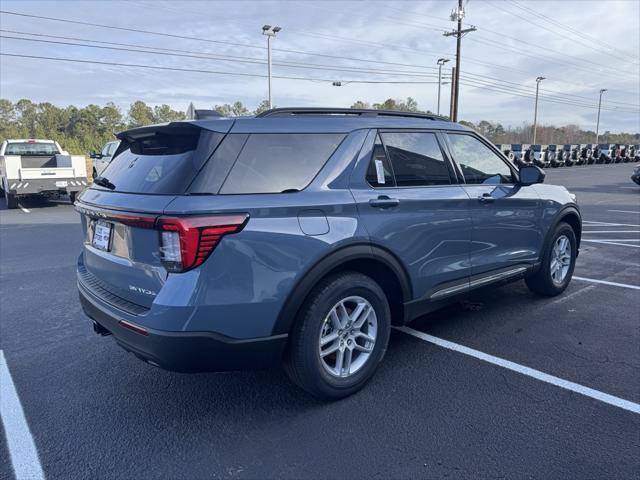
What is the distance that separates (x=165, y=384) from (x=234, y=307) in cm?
126

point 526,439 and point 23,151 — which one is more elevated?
point 23,151

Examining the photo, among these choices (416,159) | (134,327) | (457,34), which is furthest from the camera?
(457,34)

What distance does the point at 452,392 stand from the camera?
3266 mm

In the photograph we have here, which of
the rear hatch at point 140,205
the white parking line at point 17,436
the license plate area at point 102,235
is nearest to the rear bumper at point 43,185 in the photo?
the white parking line at point 17,436

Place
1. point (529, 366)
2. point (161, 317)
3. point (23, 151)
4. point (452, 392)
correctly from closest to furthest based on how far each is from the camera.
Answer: point (161, 317) → point (452, 392) → point (529, 366) → point (23, 151)

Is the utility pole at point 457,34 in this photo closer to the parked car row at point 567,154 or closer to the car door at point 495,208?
the parked car row at point 567,154

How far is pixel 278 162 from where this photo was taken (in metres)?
2.89

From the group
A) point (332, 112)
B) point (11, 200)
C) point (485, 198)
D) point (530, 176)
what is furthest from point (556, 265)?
point (11, 200)

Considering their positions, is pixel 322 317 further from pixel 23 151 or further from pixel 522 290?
pixel 23 151

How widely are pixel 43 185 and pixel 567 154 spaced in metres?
41.1

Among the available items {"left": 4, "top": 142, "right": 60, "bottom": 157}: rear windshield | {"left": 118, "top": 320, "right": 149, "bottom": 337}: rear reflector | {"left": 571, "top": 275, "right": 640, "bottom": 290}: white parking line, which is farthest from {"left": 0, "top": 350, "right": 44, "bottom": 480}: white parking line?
{"left": 4, "top": 142, "right": 60, "bottom": 157}: rear windshield

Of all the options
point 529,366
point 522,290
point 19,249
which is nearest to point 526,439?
point 529,366

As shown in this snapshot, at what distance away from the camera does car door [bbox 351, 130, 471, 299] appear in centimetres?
325

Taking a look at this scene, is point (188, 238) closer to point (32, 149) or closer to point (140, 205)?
point (140, 205)
